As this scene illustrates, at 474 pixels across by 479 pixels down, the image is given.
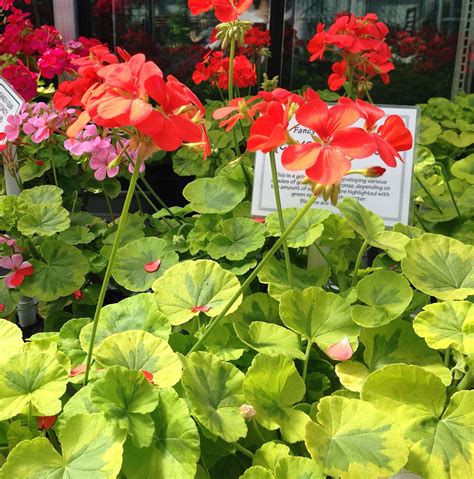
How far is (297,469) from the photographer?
0.61 metres

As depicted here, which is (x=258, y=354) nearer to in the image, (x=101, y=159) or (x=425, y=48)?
(x=101, y=159)

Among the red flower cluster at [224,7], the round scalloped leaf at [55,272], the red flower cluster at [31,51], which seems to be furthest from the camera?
the red flower cluster at [31,51]

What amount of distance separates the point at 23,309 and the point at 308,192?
0.68m

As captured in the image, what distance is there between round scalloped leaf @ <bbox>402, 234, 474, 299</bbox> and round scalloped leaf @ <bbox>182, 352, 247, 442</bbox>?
0.30m

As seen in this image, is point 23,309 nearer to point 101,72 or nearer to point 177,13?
point 101,72

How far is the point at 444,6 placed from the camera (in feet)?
8.32

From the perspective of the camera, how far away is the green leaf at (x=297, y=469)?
60cm

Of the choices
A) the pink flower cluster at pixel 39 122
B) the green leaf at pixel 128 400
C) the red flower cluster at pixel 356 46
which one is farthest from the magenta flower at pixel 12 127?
the green leaf at pixel 128 400

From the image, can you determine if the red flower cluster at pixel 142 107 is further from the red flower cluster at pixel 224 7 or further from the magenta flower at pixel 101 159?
the magenta flower at pixel 101 159

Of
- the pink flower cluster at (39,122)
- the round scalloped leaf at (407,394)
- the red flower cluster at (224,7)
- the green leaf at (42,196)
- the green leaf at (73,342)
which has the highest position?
the red flower cluster at (224,7)

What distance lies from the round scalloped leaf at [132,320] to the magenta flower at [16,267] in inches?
14.7

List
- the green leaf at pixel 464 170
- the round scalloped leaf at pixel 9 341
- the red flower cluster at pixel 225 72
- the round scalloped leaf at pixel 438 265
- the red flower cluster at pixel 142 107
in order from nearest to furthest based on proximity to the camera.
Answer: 1. the red flower cluster at pixel 142 107
2. the round scalloped leaf at pixel 9 341
3. the round scalloped leaf at pixel 438 265
4. the green leaf at pixel 464 170
5. the red flower cluster at pixel 225 72

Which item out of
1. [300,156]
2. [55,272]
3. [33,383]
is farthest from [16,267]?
[300,156]

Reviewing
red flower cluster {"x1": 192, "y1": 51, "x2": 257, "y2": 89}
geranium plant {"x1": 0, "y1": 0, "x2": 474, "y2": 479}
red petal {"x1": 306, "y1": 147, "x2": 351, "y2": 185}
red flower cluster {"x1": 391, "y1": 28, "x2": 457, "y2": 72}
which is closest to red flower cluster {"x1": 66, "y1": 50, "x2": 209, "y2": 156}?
geranium plant {"x1": 0, "y1": 0, "x2": 474, "y2": 479}
